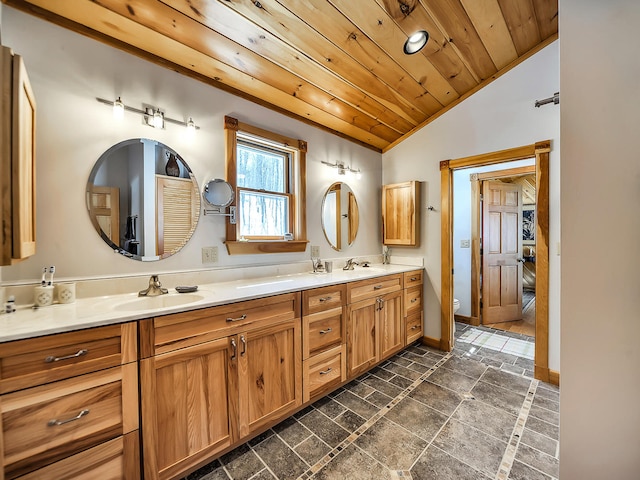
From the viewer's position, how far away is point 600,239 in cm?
80

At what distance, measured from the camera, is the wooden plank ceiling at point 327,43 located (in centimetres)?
150

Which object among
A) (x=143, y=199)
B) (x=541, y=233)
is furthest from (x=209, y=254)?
(x=541, y=233)

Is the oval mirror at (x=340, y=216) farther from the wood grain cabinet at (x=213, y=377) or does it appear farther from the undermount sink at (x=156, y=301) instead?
the undermount sink at (x=156, y=301)

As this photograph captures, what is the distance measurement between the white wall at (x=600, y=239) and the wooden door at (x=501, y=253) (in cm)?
318

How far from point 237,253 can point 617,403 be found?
6.71 ft

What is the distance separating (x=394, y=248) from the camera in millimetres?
3369

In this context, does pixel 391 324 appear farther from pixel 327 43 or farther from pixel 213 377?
pixel 327 43

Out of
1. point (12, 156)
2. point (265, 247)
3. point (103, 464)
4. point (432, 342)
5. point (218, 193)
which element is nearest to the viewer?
point (12, 156)

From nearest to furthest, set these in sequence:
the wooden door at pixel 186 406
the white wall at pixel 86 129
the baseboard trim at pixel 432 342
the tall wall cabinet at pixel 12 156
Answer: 1. the tall wall cabinet at pixel 12 156
2. the wooden door at pixel 186 406
3. the white wall at pixel 86 129
4. the baseboard trim at pixel 432 342

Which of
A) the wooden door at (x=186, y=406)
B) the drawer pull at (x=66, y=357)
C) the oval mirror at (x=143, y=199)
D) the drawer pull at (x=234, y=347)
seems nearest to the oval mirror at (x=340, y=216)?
the oval mirror at (x=143, y=199)

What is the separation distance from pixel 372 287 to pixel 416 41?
1.91m

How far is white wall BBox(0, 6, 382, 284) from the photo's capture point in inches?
54.0

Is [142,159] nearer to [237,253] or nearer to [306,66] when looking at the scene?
[237,253]

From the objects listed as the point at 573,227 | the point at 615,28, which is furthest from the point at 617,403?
the point at 615,28
